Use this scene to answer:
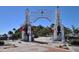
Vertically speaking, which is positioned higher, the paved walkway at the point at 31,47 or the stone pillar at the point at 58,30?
the stone pillar at the point at 58,30

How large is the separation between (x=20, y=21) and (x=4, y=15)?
0.25 m

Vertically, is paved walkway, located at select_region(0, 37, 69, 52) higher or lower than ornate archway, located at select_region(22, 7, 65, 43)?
lower

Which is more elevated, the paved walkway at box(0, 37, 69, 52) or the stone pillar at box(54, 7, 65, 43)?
the stone pillar at box(54, 7, 65, 43)

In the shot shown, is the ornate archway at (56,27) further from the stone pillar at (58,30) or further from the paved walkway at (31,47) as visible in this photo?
the paved walkway at (31,47)

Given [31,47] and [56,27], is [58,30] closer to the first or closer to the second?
[56,27]

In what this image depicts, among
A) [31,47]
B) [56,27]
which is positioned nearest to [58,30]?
[56,27]

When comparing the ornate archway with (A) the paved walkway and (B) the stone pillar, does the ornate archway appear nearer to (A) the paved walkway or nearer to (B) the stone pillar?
(B) the stone pillar

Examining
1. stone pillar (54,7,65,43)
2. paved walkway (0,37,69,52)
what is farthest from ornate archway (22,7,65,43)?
paved walkway (0,37,69,52)

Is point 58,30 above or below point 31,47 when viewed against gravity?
above

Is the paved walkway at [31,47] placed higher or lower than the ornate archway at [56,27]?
lower

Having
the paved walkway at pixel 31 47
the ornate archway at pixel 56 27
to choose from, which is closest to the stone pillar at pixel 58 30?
the ornate archway at pixel 56 27
